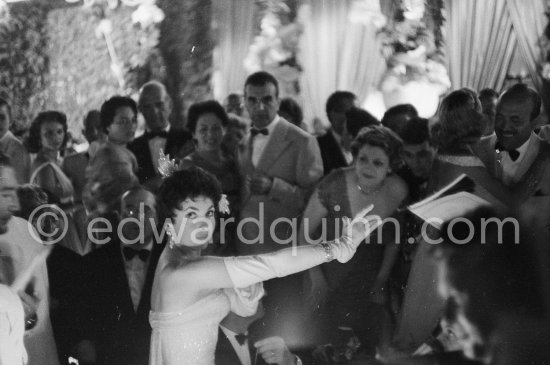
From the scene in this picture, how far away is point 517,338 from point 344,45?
1.60m

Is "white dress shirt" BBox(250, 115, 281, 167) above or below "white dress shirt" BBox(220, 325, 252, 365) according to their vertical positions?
above

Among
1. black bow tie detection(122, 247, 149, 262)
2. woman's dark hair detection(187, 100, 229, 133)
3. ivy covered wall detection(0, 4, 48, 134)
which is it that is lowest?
black bow tie detection(122, 247, 149, 262)

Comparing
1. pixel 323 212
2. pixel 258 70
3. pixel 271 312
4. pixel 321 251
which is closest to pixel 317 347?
pixel 271 312

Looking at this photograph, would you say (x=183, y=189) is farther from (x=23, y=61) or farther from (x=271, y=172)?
(x=23, y=61)

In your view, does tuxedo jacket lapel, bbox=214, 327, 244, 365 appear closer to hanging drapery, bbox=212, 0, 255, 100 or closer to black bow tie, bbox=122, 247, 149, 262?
black bow tie, bbox=122, 247, 149, 262

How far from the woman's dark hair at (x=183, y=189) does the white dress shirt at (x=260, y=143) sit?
60 centimetres

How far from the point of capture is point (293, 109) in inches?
152

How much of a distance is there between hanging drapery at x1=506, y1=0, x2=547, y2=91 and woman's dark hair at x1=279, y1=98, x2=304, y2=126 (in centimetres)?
105

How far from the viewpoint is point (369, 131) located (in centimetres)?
377

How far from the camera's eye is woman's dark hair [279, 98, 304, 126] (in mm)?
3863

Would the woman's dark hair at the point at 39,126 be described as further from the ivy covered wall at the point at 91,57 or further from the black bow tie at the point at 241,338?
the black bow tie at the point at 241,338

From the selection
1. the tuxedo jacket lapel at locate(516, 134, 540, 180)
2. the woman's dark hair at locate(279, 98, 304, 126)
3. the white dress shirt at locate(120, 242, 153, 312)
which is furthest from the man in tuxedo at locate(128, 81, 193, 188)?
the tuxedo jacket lapel at locate(516, 134, 540, 180)

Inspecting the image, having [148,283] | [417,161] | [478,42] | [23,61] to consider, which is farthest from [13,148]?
[478,42]

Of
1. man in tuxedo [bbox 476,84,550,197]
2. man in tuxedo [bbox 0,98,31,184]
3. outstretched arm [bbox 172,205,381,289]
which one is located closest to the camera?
outstretched arm [bbox 172,205,381,289]
